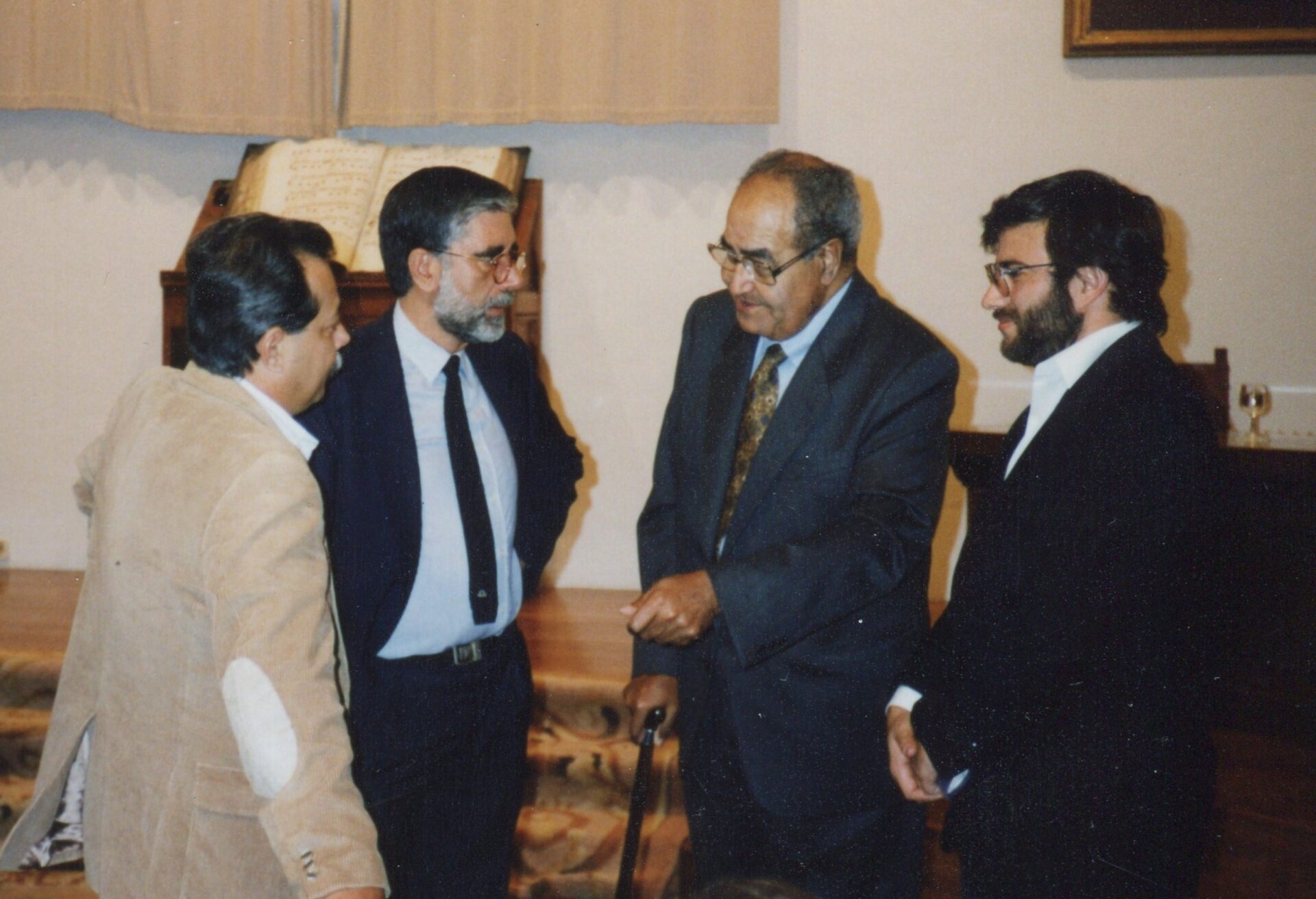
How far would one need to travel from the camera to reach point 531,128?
477cm

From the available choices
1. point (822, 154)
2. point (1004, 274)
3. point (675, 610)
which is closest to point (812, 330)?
point (1004, 274)

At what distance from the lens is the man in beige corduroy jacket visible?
133 centimetres

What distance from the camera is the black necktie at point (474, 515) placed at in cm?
205

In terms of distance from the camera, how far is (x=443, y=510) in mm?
2061

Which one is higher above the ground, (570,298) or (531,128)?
(531,128)

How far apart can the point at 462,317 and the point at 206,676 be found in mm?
910

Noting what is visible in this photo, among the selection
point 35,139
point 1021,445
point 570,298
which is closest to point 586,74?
point 570,298

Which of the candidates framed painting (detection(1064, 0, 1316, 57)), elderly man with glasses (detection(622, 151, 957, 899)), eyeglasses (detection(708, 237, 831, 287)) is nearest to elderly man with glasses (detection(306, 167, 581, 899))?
elderly man with glasses (detection(622, 151, 957, 899))

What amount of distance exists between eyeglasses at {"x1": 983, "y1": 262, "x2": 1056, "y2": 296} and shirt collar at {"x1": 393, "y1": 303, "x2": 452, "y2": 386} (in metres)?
0.96

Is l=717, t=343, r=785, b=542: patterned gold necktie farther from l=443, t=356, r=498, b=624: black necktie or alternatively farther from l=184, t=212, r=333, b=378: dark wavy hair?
l=184, t=212, r=333, b=378: dark wavy hair

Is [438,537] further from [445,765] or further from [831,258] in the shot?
[831,258]

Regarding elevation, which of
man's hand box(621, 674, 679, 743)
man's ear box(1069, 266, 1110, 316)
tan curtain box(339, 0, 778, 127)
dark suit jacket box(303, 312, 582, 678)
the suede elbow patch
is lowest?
man's hand box(621, 674, 679, 743)

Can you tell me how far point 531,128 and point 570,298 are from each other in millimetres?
701

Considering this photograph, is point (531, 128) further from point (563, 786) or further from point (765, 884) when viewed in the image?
point (765, 884)
